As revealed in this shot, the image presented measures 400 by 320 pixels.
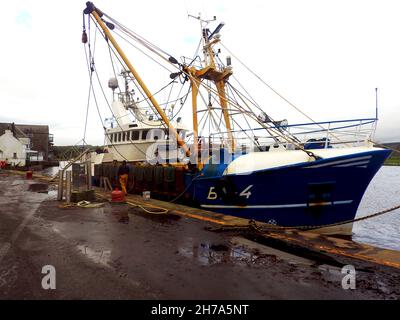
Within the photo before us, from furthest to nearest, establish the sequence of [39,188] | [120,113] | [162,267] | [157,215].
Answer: [120,113] → [39,188] → [157,215] → [162,267]

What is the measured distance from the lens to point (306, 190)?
26.6 feet

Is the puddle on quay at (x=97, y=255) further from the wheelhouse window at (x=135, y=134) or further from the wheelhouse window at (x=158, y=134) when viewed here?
the wheelhouse window at (x=135, y=134)

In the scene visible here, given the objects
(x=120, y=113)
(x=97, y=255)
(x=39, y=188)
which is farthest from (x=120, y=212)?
(x=120, y=113)

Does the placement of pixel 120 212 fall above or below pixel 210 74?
below

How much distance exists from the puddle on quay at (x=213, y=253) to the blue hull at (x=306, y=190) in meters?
3.33

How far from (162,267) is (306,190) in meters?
5.12

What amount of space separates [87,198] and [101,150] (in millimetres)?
7911

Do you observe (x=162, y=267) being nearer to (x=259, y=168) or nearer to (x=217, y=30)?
(x=259, y=168)

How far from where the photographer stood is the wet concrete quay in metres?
3.67

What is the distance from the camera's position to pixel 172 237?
20.2 feet

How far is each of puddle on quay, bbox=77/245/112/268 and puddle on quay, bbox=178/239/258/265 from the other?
49.5 inches

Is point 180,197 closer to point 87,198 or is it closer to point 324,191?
point 87,198

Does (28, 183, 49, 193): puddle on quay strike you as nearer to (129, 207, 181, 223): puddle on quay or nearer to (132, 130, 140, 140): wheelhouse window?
(132, 130, 140, 140): wheelhouse window

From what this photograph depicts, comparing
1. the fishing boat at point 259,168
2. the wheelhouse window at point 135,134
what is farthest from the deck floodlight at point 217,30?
the wheelhouse window at point 135,134
